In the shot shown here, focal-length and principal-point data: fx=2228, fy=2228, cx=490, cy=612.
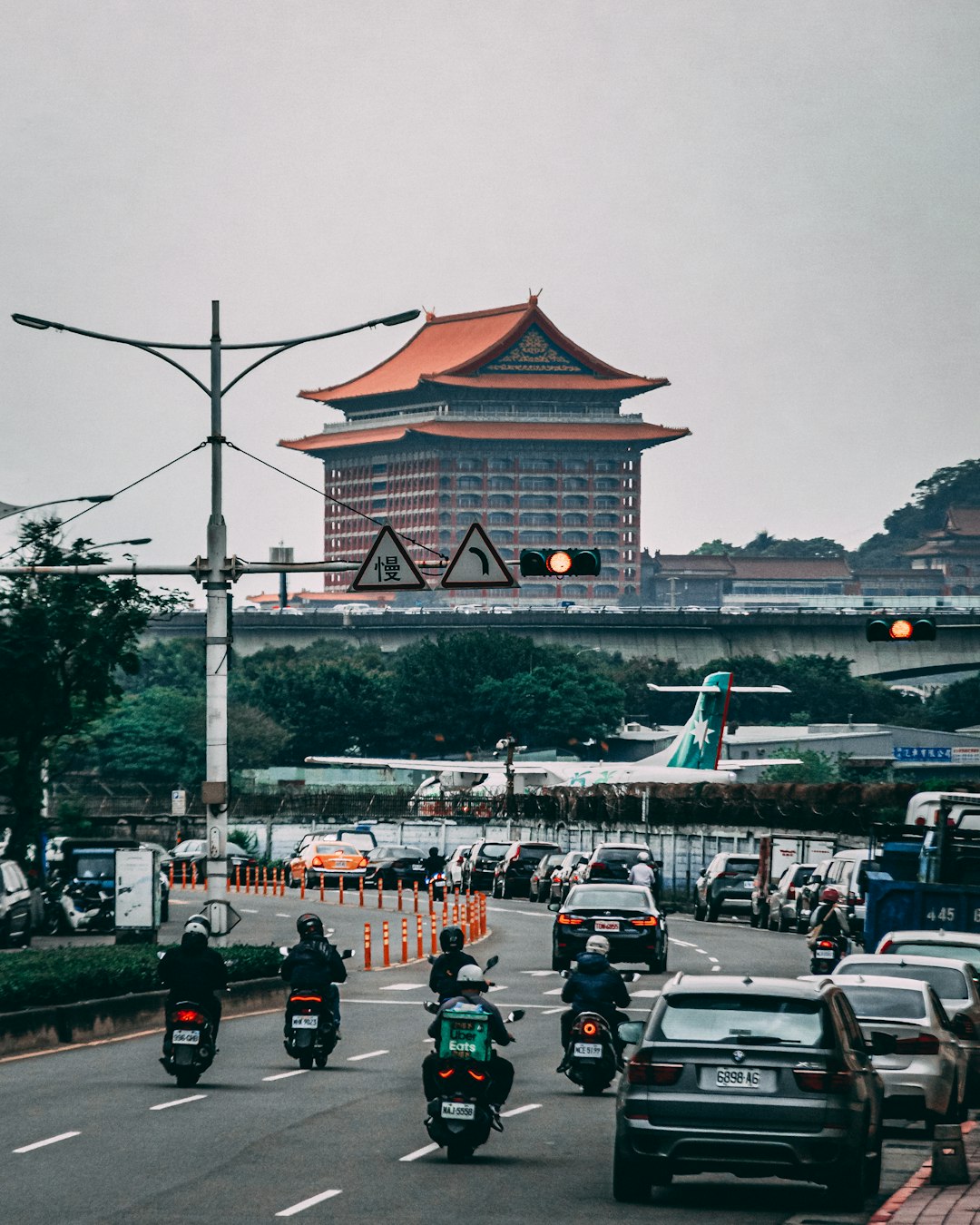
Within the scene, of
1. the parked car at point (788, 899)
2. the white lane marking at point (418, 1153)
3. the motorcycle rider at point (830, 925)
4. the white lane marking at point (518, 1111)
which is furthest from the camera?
the parked car at point (788, 899)

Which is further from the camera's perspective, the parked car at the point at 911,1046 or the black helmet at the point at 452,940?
the black helmet at the point at 452,940

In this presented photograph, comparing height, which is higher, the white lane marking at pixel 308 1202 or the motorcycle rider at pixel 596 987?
the motorcycle rider at pixel 596 987

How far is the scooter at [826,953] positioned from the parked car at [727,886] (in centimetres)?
2564

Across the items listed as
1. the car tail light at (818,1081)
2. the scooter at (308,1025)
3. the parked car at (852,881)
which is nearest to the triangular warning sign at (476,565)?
the scooter at (308,1025)

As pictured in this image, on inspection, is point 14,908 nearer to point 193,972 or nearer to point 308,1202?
point 193,972

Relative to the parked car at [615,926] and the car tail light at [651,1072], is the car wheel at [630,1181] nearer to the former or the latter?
the car tail light at [651,1072]

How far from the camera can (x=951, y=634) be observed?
13850cm

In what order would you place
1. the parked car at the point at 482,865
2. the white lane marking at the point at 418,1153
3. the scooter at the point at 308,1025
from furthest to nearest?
1. the parked car at the point at 482,865
2. the scooter at the point at 308,1025
3. the white lane marking at the point at 418,1153

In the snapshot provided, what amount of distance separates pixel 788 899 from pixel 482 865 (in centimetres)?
1581

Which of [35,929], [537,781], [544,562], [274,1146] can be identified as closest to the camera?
[274,1146]

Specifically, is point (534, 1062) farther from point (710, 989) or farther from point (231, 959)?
point (710, 989)

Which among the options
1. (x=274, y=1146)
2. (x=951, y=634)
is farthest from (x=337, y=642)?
(x=274, y=1146)

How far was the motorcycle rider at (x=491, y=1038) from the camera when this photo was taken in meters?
16.1

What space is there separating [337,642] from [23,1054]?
136434 mm
